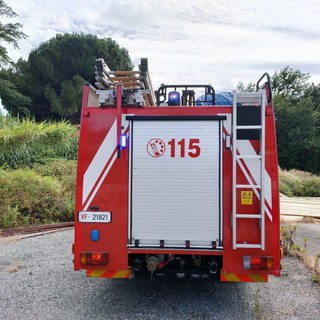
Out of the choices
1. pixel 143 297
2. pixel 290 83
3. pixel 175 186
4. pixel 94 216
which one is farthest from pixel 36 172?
pixel 290 83

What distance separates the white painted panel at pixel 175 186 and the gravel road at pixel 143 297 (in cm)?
94

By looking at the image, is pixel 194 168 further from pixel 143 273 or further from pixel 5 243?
pixel 5 243

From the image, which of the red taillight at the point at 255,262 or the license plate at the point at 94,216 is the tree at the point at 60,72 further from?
the red taillight at the point at 255,262

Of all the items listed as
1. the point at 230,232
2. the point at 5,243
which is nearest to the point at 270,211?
the point at 230,232

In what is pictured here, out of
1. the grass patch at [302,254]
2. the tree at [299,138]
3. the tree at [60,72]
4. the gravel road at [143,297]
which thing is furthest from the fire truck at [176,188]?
the tree at [299,138]

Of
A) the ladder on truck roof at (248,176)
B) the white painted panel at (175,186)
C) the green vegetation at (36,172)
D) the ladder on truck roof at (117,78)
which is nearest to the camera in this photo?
the ladder on truck roof at (248,176)

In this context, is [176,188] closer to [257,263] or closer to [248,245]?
[248,245]

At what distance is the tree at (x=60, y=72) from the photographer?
25.5m

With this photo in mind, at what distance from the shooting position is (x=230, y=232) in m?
3.62

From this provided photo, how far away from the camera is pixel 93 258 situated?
3.73m

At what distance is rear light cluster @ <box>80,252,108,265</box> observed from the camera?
3723 millimetres

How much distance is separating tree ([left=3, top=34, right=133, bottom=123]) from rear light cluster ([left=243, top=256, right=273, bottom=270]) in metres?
23.1

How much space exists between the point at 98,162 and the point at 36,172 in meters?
7.96

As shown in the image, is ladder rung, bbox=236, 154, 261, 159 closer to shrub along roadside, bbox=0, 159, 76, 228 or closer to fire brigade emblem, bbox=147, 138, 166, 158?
fire brigade emblem, bbox=147, 138, 166, 158
